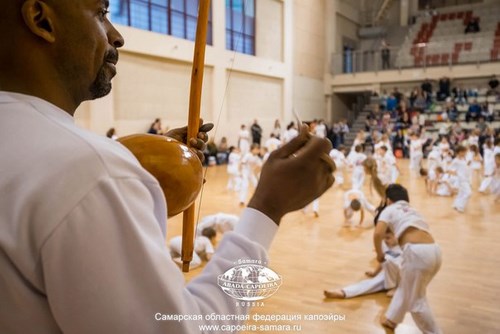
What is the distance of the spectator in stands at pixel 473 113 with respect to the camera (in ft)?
63.2

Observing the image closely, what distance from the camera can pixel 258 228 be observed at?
93cm

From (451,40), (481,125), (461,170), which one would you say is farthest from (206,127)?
(451,40)

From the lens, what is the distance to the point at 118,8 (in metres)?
10.0

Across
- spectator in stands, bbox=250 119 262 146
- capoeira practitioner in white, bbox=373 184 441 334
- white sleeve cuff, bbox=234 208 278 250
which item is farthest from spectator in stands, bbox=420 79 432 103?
white sleeve cuff, bbox=234 208 278 250

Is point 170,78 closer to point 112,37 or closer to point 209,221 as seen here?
point 209,221

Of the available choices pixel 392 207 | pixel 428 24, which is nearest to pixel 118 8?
pixel 392 207

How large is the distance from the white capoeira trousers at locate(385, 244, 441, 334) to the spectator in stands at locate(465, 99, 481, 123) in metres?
17.8

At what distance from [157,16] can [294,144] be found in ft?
43.4

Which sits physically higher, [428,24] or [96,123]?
[428,24]

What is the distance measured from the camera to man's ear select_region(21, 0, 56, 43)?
0.80 m

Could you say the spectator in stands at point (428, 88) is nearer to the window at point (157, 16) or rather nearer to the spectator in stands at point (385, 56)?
the spectator in stands at point (385, 56)

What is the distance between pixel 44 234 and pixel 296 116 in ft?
1.66

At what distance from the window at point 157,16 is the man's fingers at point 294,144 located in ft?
32.8

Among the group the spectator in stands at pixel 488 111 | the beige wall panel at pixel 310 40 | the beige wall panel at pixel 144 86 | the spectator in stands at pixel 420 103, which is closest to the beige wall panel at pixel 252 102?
the beige wall panel at pixel 310 40
